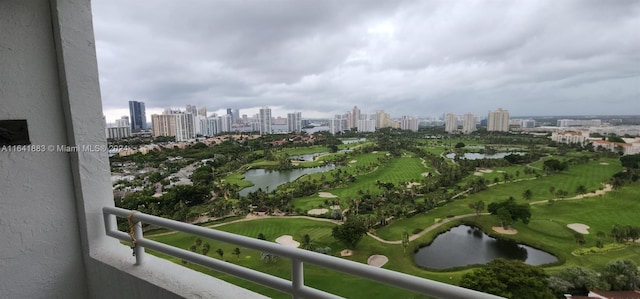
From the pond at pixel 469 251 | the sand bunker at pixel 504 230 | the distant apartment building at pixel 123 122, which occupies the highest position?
the distant apartment building at pixel 123 122

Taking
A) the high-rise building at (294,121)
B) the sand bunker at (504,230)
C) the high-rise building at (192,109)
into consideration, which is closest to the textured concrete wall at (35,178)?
the high-rise building at (192,109)

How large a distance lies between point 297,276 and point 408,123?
563 inches

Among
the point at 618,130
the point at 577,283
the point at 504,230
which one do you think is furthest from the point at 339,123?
the point at 577,283

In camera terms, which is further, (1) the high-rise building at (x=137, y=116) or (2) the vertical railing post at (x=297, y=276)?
(1) the high-rise building at (x=137, y=116)

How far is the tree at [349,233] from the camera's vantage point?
4812mm

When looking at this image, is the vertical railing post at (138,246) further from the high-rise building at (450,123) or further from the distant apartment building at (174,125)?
the high-rise building at (450,123)

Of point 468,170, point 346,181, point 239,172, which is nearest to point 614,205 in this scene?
point 468,170

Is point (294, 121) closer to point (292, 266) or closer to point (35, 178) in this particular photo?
point (35, 178)

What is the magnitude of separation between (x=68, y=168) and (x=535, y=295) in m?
3.88

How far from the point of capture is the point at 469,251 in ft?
19.4

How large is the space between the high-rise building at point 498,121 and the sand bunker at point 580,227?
3967 millimetres

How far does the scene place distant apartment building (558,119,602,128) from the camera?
482 centimetres

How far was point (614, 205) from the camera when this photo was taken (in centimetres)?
506

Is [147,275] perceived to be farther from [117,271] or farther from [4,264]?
[4,264]
